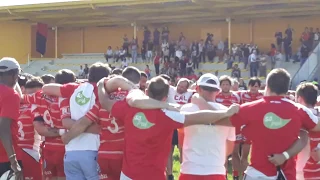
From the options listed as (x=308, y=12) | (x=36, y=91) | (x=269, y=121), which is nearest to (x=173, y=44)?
(x=308, y=12)

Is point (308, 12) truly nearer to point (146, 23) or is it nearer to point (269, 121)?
point (146, 23)

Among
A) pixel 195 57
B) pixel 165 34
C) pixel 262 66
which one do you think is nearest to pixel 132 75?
pixel 262 66

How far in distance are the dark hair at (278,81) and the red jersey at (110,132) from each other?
5.31ft

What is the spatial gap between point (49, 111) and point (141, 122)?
71.7 inches

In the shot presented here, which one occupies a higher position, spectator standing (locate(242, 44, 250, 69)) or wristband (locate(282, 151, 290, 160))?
spectator standing (locate(242, 44, 250, 69))

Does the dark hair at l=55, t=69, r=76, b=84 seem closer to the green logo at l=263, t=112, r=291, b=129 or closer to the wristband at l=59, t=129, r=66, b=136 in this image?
the wristband at l=59, t=129, r=66, b=136

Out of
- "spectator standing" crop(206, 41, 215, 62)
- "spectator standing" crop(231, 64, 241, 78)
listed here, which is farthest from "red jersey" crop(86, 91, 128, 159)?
"spectator standing" crop(206, 41, 215, 62)

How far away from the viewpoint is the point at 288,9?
2900 centimetres

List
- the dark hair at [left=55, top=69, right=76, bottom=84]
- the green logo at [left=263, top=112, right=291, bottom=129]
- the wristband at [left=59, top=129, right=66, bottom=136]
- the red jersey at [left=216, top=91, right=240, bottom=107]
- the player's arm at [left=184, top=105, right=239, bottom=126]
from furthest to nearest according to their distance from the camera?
1. the red jersey at [left=216, top=91, right=240, bottom=107]
2. the dark hair at [left=55, top=69, right=76, bottom=84]
3. the wristband at [left=59, top=129, right=66, bottom=136]
4. the player's arm at [left=184, top=105, right=239, bottom=126]
5. the green logo at [left=263, top=112, right=291, bottom=129]

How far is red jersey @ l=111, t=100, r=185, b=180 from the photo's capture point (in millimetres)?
4820

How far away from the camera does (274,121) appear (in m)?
4.64

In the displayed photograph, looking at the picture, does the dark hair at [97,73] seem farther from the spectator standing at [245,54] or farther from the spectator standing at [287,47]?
the spectator standing at [287,47]

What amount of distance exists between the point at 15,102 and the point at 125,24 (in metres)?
30.3

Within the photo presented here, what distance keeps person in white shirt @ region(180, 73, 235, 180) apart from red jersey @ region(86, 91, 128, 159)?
765 mm
